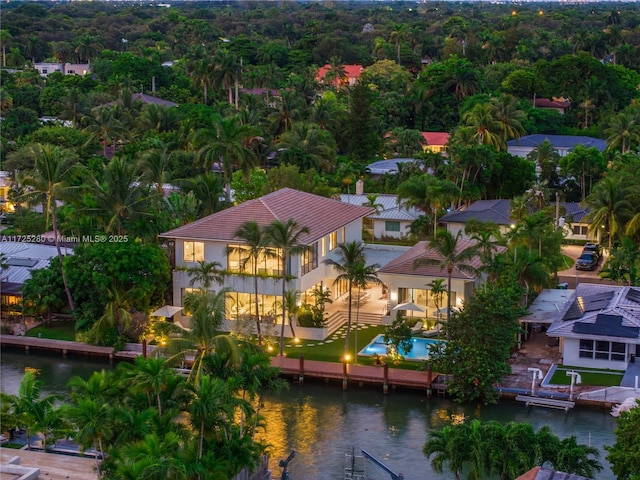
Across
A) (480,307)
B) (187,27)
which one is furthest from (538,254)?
(187,27)

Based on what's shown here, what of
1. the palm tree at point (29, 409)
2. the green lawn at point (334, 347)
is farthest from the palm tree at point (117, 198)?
the palm tree at point (29, 409)

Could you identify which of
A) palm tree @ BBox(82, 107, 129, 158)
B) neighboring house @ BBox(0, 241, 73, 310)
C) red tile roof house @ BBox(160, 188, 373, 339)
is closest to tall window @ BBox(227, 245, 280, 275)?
red tile roof house @ BBox(160, 188, 373, 339)

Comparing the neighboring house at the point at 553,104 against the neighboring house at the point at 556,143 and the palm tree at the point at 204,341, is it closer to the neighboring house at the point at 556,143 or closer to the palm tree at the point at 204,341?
the neighboring house at the point at 556,143

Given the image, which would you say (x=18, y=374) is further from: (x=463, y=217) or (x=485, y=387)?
(x=463, y=217)

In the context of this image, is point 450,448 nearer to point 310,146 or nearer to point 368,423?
point 368,423

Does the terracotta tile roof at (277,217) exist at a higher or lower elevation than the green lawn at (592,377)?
higher
